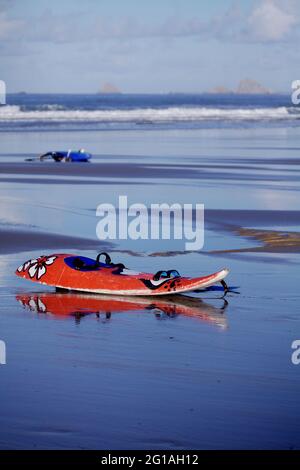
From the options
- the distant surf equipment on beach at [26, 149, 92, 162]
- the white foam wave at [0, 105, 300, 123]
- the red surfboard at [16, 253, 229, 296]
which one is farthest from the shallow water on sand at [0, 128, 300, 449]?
the white foam wave at [0, 105, 300, 123]

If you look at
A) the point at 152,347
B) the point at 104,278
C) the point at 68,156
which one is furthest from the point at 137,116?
the point at 152,347

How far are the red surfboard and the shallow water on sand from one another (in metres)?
0.18

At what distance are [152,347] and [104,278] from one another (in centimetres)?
271

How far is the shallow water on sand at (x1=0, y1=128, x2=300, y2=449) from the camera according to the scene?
767 cm

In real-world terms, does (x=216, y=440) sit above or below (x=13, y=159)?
below

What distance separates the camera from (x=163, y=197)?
23.0m

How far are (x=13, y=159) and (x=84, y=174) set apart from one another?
15.1ft

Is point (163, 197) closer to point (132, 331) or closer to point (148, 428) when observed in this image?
point (132, 331)

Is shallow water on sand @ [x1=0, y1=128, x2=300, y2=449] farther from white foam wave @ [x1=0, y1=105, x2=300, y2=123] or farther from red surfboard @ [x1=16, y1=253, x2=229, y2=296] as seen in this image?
white foam wave @ [x1=0, y1=105, x2=300, y2=123]

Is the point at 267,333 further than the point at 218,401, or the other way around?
the point at 267,333

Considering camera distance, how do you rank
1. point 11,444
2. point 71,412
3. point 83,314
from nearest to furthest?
point 11,444 → point 71,412 → point 83,314

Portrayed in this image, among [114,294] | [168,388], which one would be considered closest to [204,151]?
[114,294]

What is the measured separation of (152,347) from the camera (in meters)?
10.0

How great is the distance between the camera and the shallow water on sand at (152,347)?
25.2 feet
